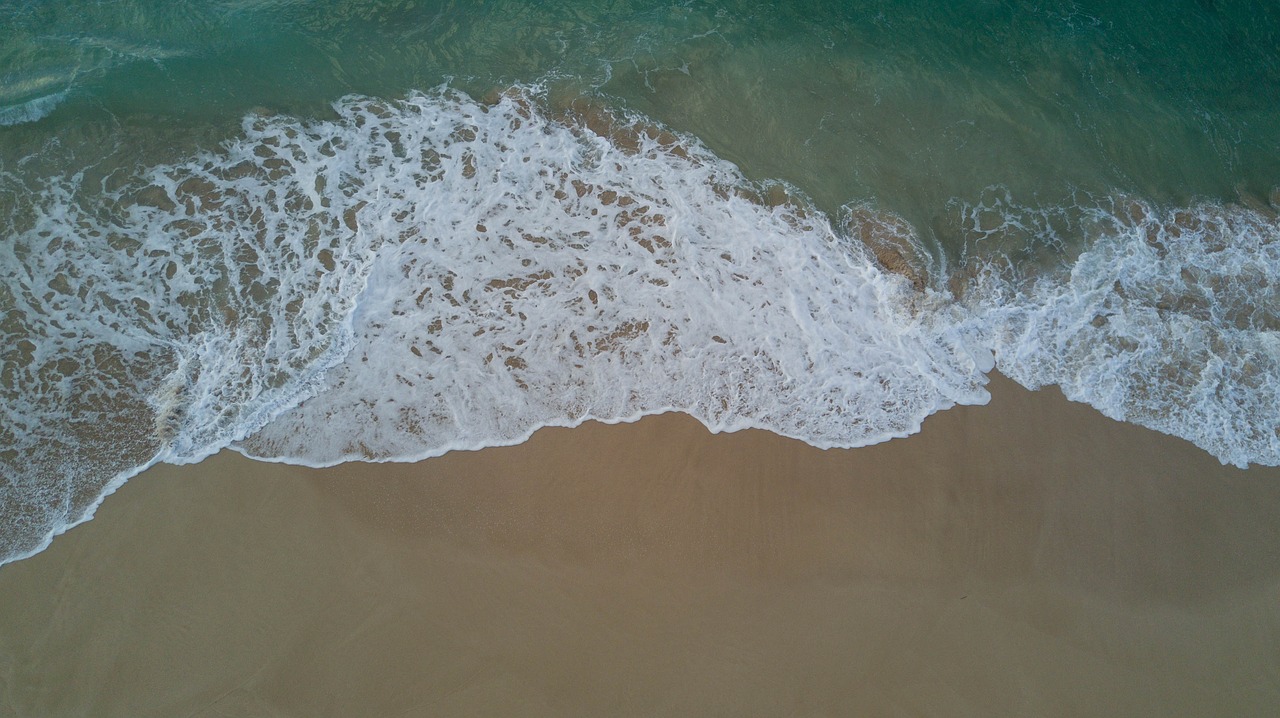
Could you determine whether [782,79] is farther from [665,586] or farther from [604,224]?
A: [665,586]

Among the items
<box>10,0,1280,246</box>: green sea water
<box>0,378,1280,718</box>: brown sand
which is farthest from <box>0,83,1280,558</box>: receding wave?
<box>10,0,1280,246</box>: green sea water

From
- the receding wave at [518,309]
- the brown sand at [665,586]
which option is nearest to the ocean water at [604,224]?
the receding wave at [518,309]

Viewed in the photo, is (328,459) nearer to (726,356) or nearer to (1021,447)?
(726,356)

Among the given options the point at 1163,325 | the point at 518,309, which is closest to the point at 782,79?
the point at 518,309

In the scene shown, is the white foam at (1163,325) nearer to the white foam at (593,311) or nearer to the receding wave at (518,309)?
the receding wave at (518,309)

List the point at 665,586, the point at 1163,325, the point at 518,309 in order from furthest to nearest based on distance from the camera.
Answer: the point at 1163,325
the point at 518,309
the point at 665,586

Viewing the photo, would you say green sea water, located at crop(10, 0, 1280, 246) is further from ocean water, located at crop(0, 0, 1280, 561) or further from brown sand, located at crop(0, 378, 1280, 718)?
brown sand, located at crop(0, 378, 1280, 718)

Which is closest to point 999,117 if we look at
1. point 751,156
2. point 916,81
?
point 916,81
